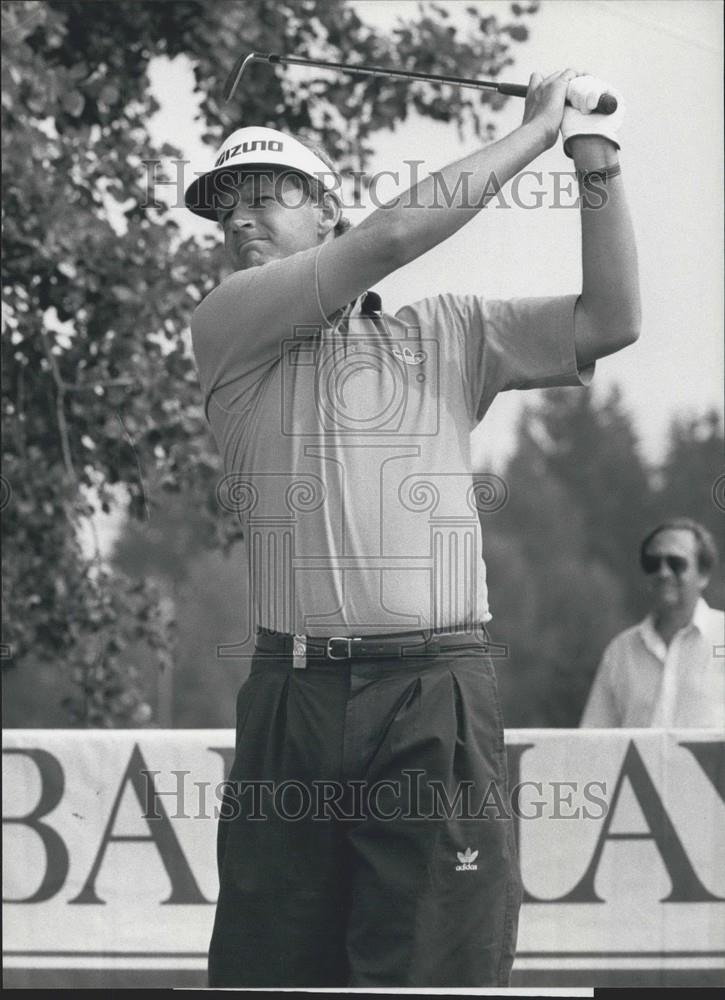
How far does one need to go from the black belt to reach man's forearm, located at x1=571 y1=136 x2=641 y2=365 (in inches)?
20.8

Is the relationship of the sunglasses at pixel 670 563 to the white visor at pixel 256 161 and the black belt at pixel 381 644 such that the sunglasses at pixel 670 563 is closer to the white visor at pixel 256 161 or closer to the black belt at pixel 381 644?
the white visor at pixel 256 161

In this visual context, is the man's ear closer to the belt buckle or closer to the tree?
the belt buckle

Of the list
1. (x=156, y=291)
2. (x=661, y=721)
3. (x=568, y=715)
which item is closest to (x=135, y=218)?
(x=156, y=291)

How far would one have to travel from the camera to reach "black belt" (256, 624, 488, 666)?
8.61ft

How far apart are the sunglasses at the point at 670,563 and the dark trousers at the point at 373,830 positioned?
8.46ft

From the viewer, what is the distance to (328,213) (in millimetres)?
2975

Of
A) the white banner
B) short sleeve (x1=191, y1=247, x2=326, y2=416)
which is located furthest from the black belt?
the white banner

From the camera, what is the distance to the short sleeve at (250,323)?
8.70 feet

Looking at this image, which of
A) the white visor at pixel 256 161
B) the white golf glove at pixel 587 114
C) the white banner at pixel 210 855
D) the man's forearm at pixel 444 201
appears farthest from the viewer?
the white banner at pixel 210 855

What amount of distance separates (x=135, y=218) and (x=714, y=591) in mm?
2132

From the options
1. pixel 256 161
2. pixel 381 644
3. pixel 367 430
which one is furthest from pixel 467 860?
pixel 256 161

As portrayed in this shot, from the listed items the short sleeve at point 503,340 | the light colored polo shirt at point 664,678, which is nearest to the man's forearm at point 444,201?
the short sleeve at point 503,340

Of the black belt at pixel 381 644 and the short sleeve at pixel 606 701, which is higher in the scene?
the black belt at pixel 381 644

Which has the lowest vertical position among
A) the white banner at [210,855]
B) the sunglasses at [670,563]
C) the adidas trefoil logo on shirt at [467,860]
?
the white banner at [210,855]
